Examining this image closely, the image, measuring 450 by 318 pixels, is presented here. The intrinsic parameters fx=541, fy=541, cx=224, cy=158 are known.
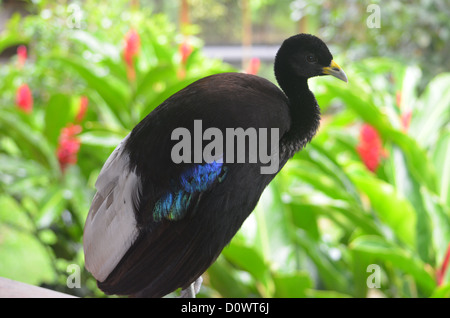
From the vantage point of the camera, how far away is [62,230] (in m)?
1.11

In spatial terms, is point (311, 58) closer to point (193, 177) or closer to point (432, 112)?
point (193, 177)

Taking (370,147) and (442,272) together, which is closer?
(442,272)

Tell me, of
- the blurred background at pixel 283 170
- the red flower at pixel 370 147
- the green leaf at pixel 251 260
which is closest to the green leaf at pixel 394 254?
the blurred background at pixel 283 170

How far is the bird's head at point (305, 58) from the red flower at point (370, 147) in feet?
2.16

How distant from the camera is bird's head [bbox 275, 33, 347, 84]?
0.29m

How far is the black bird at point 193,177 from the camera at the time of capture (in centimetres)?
29

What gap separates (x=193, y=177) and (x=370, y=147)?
0.74m

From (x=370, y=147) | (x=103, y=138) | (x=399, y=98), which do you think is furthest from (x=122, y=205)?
(x=399, y=98)

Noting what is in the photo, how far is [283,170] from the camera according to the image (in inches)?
34.9

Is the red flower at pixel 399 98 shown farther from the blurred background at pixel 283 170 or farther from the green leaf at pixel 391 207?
the green leaf at pixel 391 207
